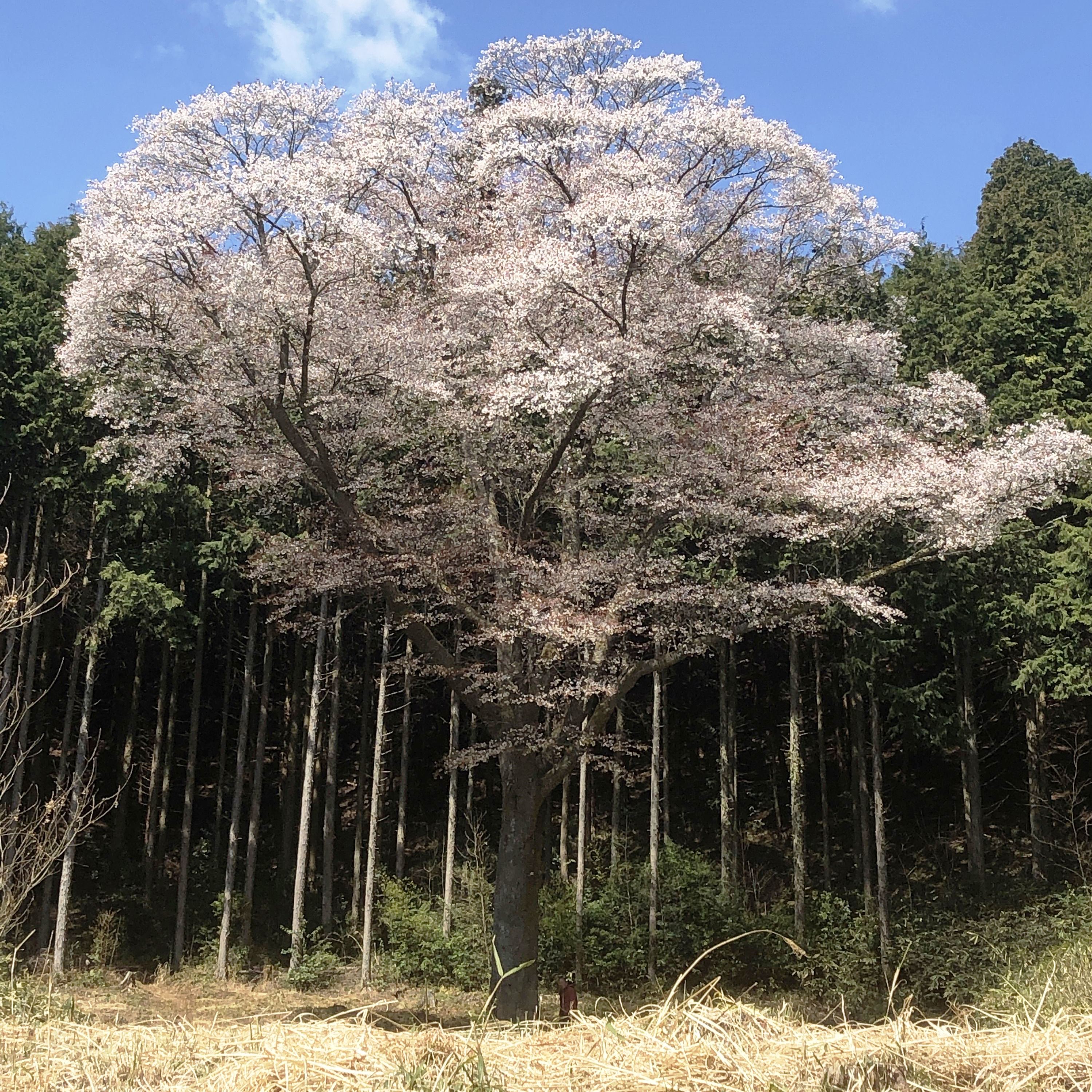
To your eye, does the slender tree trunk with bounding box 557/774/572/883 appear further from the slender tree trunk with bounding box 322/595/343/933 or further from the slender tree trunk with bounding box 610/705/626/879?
the slender tree trunk with bounding box 322/595/343/933

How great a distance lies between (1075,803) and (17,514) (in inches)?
771

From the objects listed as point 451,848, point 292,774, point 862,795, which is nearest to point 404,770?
point 451,848

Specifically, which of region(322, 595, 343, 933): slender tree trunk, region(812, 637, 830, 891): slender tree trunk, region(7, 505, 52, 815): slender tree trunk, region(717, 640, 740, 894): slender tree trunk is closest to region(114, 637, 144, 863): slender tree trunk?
region(7, 505, 52, 815): slender tree trunk

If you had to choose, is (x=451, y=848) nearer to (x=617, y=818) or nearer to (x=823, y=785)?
(x=617, y=818)

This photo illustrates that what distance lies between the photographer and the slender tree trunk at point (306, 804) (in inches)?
717

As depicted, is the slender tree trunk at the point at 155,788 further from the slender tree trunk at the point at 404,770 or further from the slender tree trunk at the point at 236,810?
the slender tree trunk at the point at 404,770

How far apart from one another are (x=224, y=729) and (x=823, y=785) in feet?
41.8

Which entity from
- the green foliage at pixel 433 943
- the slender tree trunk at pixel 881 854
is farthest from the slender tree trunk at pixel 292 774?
the slender tree trunk at pixel 881 854

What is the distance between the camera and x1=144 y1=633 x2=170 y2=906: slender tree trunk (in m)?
21.0

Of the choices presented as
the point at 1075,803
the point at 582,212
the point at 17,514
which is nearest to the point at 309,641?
the point at 17,514

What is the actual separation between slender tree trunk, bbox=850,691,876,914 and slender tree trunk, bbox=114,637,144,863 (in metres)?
13.8

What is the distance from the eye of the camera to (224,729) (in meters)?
22.4

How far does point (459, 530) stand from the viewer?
1202cm

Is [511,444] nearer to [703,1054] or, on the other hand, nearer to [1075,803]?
[703,1054]
